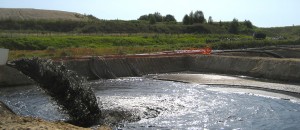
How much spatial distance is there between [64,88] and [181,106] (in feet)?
30.3

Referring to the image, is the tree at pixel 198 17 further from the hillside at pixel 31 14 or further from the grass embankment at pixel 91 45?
the grass embankment at pixel 91 45

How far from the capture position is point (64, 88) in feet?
71.8

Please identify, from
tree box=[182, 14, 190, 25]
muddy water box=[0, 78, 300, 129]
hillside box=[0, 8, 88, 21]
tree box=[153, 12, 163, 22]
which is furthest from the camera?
tree box=[153, 12, 163, 22]

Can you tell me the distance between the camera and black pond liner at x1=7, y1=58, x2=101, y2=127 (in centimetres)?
2133

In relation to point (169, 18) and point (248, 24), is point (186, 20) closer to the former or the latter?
point (169, 18)

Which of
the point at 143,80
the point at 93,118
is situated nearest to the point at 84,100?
the point at 93,118

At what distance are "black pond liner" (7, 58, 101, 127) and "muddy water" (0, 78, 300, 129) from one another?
1.94m

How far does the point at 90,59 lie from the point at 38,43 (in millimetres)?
21368

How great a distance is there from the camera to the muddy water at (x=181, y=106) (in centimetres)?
2327

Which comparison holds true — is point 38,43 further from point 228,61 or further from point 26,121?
point 26,121

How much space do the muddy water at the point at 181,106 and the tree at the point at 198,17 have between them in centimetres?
8944

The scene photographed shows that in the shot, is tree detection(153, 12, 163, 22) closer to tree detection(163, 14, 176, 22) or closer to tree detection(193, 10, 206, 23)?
tree detection(163, 14, 176, 22)

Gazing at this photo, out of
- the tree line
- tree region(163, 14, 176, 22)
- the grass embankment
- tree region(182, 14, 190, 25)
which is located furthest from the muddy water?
tree region(163, 14, 176, 22)

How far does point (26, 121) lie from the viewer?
1777cm
